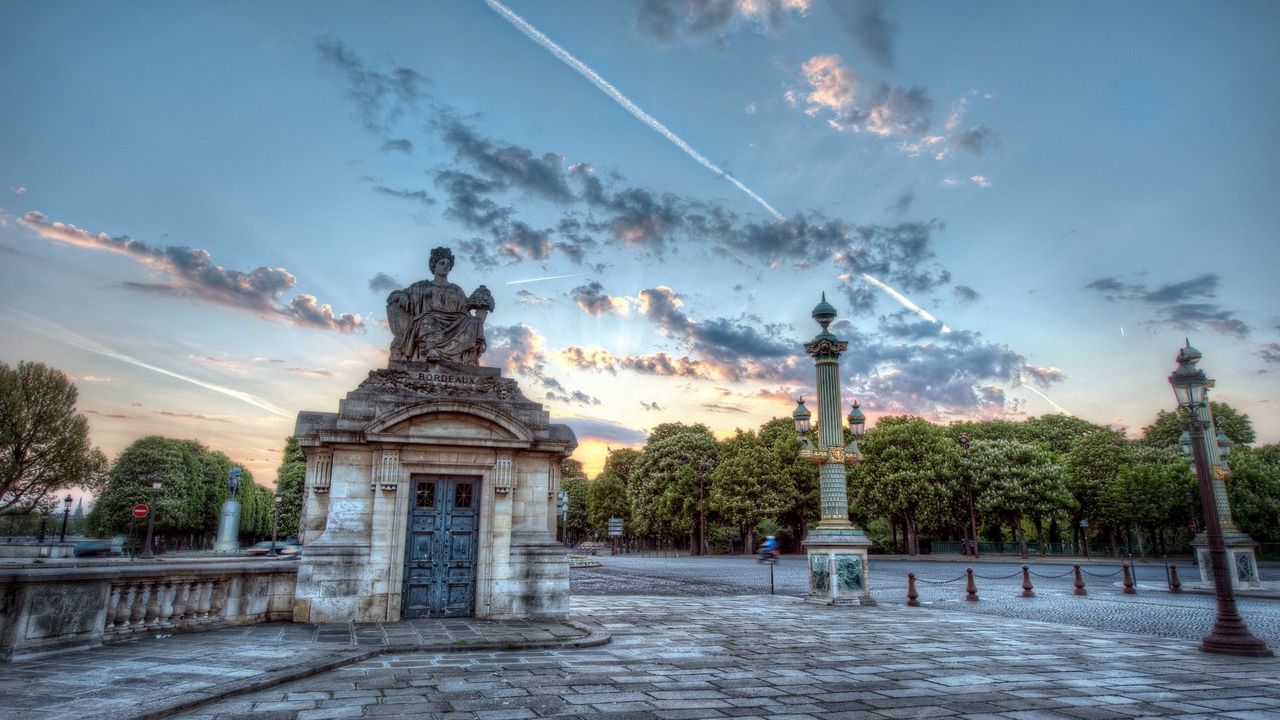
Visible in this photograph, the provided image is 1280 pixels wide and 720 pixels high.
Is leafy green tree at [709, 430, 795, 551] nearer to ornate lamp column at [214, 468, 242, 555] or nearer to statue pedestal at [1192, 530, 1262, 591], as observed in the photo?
statue pedestal at [1192, 530, 1262, 591]

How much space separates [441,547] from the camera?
12.7m

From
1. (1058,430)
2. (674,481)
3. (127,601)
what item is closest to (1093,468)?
(1058,430)

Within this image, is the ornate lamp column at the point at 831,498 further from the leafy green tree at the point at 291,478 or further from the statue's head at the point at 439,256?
the leafy green tree at the point at 291,478

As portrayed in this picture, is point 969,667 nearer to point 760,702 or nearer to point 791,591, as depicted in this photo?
point 760,702

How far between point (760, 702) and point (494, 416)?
7468 millimetres

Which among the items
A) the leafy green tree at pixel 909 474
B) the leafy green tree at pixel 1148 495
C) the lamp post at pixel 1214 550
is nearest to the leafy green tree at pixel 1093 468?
the leafy green tree at pixel 1148 495

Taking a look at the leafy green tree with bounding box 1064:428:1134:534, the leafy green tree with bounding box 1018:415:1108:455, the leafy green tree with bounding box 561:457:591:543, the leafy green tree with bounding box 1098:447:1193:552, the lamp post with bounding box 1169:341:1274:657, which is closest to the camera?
the lamp post with bounding box 1169:341:1274:657

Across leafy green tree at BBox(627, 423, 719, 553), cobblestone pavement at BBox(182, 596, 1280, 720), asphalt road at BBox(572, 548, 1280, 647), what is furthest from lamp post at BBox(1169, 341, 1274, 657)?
leafy green tree at BBox(627, 423, 719, 553)

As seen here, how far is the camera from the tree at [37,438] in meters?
37.8

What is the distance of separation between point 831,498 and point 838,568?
1.90 metres

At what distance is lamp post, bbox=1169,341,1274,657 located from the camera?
10.5m

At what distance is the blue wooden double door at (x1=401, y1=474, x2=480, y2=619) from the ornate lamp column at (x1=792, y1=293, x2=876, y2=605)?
9104mm

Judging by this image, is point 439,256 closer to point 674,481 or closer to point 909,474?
point 909,474

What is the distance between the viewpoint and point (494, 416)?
12.9 m
